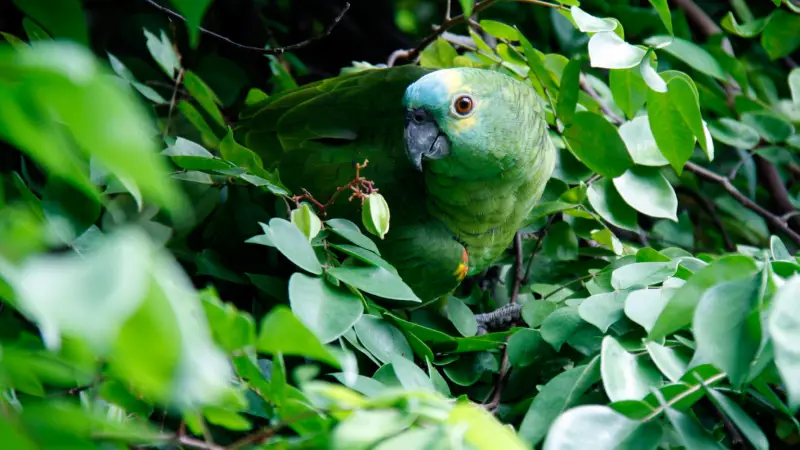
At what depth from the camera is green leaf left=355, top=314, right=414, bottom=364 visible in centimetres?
92

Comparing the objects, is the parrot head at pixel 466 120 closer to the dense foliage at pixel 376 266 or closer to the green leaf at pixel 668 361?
the dense foliage at pixel 376 266

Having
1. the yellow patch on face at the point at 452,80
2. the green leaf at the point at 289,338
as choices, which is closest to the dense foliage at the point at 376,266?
the green leaf at the point at 289,338

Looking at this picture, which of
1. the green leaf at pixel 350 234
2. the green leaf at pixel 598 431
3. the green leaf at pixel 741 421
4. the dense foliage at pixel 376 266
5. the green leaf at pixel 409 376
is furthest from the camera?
the green leaf at pixel 350 234

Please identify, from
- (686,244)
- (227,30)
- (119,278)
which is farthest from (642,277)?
(227,30)

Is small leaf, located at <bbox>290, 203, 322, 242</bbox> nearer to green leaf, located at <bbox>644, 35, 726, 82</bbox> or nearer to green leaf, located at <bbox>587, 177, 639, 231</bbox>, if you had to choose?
green leaf, located at <bbox>587, 177, 639, 231</bbox>

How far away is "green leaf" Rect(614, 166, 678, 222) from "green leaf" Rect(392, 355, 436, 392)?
1.71ft

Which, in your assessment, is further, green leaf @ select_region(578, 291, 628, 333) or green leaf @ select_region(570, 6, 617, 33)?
green leaf @ select_region(570, 6, 617, 33)

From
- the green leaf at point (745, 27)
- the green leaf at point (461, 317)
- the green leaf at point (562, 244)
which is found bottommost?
the green leaf at point (461, 317)

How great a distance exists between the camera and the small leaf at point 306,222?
2.96 ft

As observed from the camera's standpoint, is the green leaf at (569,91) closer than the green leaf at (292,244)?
No

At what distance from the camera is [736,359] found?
586 mm

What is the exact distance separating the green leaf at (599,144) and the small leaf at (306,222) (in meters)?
0.50

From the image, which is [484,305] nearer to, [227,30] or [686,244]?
[686,244]

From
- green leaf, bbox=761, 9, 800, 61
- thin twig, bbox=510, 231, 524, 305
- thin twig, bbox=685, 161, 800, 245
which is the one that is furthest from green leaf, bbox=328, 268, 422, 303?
green leaf, bbox=761, 9, 800, 61
